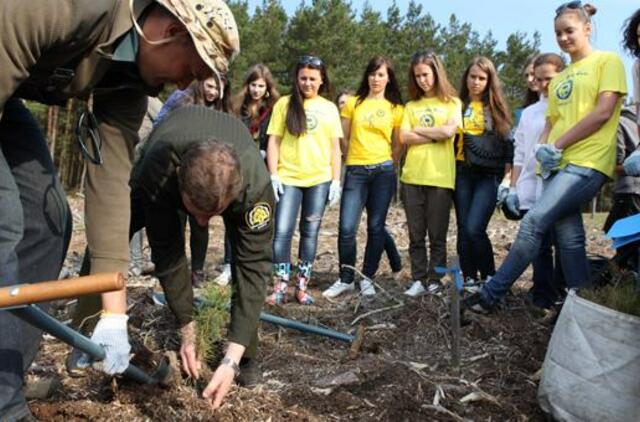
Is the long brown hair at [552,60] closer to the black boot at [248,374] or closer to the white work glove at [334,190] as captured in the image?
the white work glove at [334,190]

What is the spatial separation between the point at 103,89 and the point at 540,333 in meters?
2.83

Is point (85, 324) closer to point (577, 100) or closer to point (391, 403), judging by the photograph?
point (391, 403)

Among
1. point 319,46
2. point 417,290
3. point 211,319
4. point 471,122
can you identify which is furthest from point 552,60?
point 319,46

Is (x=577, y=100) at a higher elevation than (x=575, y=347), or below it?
higher

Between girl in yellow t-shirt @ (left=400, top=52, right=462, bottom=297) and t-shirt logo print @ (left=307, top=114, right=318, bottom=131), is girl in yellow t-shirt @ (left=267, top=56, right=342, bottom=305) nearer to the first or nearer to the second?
t-shirt logo print @ (left=307, top=114, right=318, bottom=131)

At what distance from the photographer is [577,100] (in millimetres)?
3971

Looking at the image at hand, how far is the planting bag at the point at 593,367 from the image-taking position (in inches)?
95.0

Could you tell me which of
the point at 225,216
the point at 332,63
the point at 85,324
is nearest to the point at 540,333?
the point at 225,216

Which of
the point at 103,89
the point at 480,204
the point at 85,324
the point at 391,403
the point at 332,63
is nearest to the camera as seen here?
the point at 103,89

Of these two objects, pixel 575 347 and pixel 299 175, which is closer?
pixel 575 347

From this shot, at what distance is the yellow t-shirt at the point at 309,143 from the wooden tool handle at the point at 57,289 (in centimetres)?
356

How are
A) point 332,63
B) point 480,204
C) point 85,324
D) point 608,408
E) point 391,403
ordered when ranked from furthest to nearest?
point 332,63 < point 480,204 < point 85,324 < point 391,403 < point 608,408

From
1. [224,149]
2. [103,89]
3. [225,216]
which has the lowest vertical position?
[225,216]

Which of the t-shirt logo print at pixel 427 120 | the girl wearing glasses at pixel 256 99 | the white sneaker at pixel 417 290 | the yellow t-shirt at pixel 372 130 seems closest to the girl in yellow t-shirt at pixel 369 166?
the yellow t-shirt at pixel 372 130
